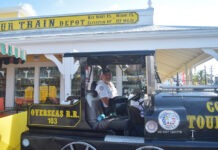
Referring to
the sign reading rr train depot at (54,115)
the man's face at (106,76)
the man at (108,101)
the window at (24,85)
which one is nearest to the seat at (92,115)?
the sign reading rr train depot at (54,115)

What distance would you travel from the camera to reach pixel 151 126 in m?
2.64

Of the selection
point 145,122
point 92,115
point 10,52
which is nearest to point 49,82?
point 10,52

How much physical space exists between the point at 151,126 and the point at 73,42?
5808 millimetres

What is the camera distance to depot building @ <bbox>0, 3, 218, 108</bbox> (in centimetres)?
749

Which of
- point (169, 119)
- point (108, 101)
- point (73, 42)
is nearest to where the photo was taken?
point (169, 119)

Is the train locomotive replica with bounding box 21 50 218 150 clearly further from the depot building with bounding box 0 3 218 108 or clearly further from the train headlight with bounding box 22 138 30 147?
the depot building with bounding box 0 3 218 108

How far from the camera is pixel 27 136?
3.09m

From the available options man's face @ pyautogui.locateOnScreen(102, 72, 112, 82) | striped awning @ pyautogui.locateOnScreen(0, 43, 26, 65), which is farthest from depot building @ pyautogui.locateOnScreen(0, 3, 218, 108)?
man's face @ pyautogui.locateOnScreen(102, 72, 112, 82)

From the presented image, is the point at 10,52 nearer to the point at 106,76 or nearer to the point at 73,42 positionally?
the point at 106,76

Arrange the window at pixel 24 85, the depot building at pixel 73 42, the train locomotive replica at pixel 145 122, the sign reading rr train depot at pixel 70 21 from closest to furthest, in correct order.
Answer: the train locomotive replica at pixel 145 122, the depot building at pixel 73 42, the sign reading rr train depot at pixel 70 21, the window at pixel 24 85

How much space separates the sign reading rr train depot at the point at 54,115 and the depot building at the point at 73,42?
4.09 m

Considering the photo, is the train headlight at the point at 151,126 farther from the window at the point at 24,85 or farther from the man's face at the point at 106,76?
the window at the point at 24,85

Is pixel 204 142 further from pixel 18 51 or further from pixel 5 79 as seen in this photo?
pixel 5 79

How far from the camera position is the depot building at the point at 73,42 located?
7.49m
